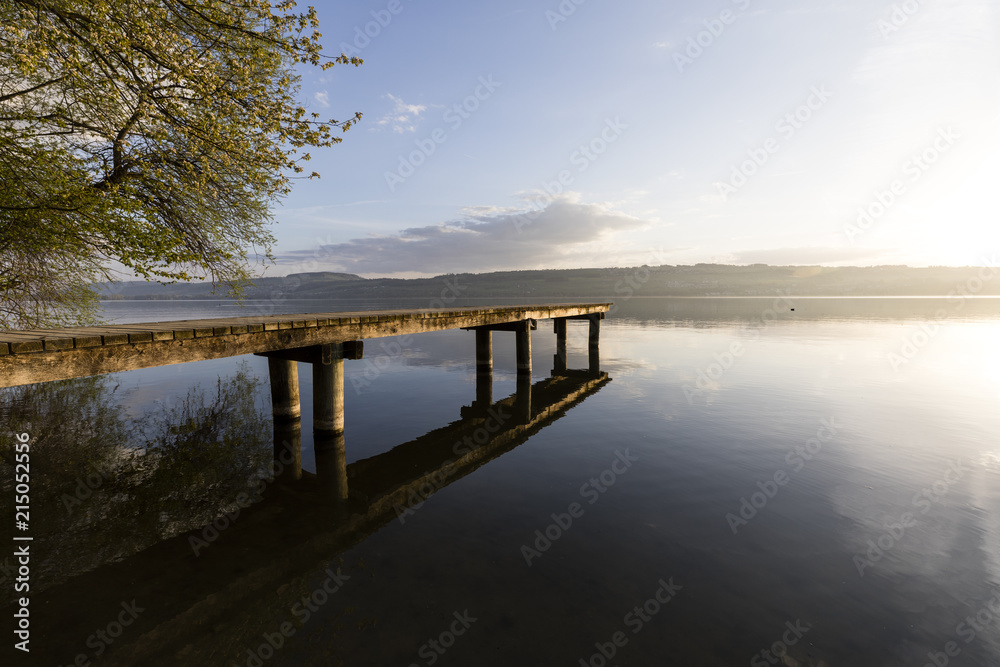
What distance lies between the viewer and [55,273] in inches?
389

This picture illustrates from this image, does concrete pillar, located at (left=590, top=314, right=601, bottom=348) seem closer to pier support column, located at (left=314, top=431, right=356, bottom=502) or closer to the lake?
the lake

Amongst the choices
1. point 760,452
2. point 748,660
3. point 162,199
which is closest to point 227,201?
point 162,199

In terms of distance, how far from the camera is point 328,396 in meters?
9.38

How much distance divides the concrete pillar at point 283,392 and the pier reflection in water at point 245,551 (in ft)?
0.64

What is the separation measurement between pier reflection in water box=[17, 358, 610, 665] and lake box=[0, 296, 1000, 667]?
3cm

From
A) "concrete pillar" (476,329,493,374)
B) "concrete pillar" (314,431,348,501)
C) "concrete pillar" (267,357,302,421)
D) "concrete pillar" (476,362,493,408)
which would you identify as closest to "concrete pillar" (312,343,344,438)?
"concrete pillar" (314,431,348,501)

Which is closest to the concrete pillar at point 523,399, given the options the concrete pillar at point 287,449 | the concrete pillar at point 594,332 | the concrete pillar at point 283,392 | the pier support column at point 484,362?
the pier support column at point 484,362

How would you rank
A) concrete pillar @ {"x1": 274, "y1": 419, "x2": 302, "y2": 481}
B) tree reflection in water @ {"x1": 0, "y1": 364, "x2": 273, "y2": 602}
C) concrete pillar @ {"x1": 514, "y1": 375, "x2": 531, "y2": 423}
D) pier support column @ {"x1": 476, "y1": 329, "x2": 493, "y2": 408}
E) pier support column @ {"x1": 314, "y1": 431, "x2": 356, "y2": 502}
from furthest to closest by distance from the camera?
pier support column @ {"x1": 476, "y1": 329, "x2": 493, "y2": 408}, concrete pillar @ {"x1": 514, "y1": 375, "x2": 531, "y2": 423}, concrete pillar @ {"x1": 274, "y1": 419, "x2": 302, "y2": 481}, pier support column @ {"x1": 314, "y1": 431, "x2": 356, "y2": 502}, tree reflection in water @ {"x1": 0, "y1": 364, "x2": 273, "y2": 602}

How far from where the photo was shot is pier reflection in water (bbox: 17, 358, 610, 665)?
13.0ft

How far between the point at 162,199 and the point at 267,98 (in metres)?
3.39

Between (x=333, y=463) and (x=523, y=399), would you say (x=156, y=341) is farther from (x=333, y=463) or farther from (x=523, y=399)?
(x=523, y=399)

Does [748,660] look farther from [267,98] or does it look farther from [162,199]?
[162,199]

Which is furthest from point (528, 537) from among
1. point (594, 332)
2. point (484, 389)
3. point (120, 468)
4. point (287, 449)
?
point (594, 332)

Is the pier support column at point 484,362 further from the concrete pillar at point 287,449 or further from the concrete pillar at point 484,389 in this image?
the concrete pillar at point 287,449
